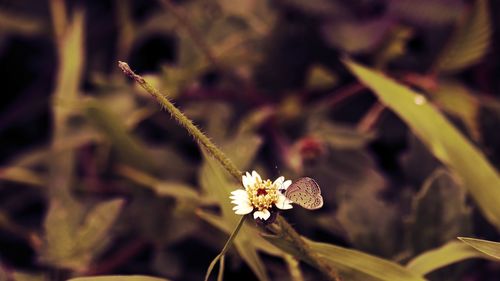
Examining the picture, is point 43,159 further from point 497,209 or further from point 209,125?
point 497,209

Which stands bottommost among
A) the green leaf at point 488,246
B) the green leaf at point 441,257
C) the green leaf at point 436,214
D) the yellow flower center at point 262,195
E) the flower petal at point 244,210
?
the green leaf at point 488,246

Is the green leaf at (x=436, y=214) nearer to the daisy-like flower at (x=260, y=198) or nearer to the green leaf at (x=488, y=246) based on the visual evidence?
the green leaf at (x=488, y=246)

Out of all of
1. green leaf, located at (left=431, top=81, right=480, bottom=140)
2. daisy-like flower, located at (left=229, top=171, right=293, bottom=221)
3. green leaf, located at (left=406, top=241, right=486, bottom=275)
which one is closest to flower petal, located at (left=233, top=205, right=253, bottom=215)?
daisy-like flower, located at (left=229, top=171, right=293, bottom=221)

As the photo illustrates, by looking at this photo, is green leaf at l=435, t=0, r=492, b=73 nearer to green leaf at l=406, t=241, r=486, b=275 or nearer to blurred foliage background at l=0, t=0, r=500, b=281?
blurred foliage background at l=0, t=0, r=500, b=281

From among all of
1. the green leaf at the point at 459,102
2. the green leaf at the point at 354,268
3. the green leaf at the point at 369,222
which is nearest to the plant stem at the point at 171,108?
the green leaf at the point at 354,268


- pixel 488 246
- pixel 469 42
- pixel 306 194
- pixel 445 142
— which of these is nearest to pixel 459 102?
pixel 469 42

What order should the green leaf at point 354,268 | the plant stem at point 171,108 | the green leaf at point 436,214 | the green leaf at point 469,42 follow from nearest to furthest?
1. the plant stem at point 171,108
2. the green leaf at point 354,268
3. the green leaf at point 436,214
4. the green leaf at point 469,42

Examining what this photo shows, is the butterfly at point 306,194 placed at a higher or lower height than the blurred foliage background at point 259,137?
lower
